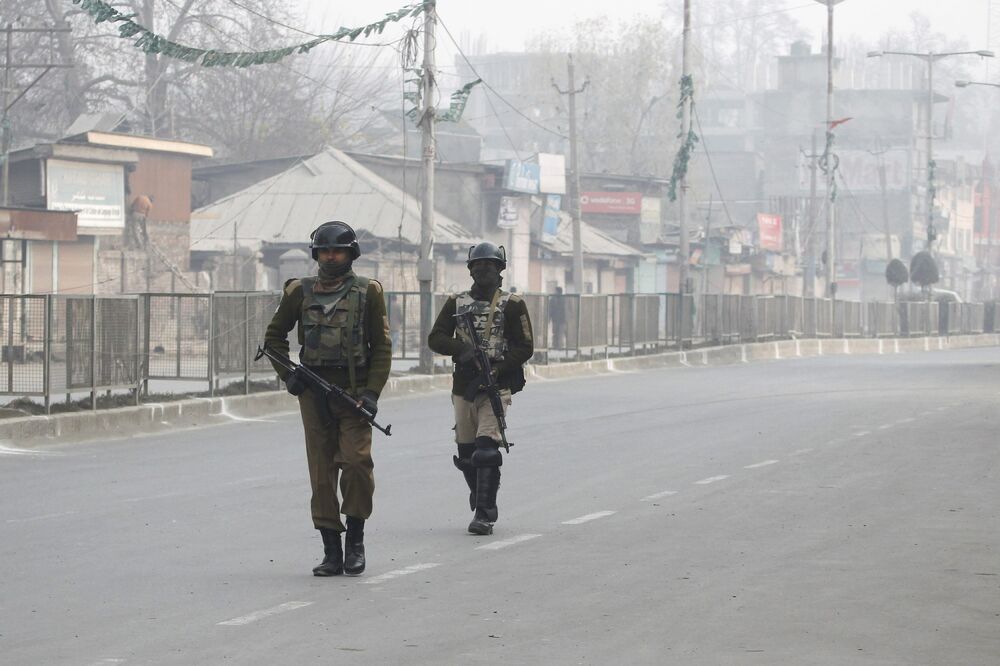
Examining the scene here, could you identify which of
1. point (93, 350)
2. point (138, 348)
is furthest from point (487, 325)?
point (138, 348)

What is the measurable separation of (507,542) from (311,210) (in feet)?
163

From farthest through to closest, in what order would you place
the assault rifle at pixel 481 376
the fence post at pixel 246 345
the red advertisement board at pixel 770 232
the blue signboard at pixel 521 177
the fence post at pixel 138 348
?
the red advertisement board at pixel 770 232 → the blue signboard at pixel 521 177 → the fence post at pixel 246 345 → the fence post at pixel 138 348 → the assault rifle at pixel 481 376

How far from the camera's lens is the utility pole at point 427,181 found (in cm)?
2975

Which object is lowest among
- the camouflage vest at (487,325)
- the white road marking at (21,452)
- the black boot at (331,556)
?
the white road marking at (21,452)

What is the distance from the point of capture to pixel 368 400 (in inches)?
335

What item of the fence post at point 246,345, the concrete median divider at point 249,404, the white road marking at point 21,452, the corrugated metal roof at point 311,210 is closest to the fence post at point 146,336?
the concrete median divider at point 249,404

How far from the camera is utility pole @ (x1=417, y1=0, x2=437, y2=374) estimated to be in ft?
97.6

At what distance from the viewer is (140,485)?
1360 cm

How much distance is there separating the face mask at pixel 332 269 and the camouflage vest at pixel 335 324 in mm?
72

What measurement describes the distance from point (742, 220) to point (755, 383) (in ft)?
290

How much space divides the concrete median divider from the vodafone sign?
29.3 meters

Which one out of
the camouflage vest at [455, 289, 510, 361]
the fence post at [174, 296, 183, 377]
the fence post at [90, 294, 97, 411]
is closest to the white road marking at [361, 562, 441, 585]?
the camouflage vest at [455, 289, 510, 361]

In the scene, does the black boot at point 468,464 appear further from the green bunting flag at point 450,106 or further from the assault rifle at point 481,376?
the green bunting flag at point 450,106

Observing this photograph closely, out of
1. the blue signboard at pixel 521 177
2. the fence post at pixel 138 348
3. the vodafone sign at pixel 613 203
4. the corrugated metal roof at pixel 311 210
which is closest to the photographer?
the fence post at pixel 138 348
